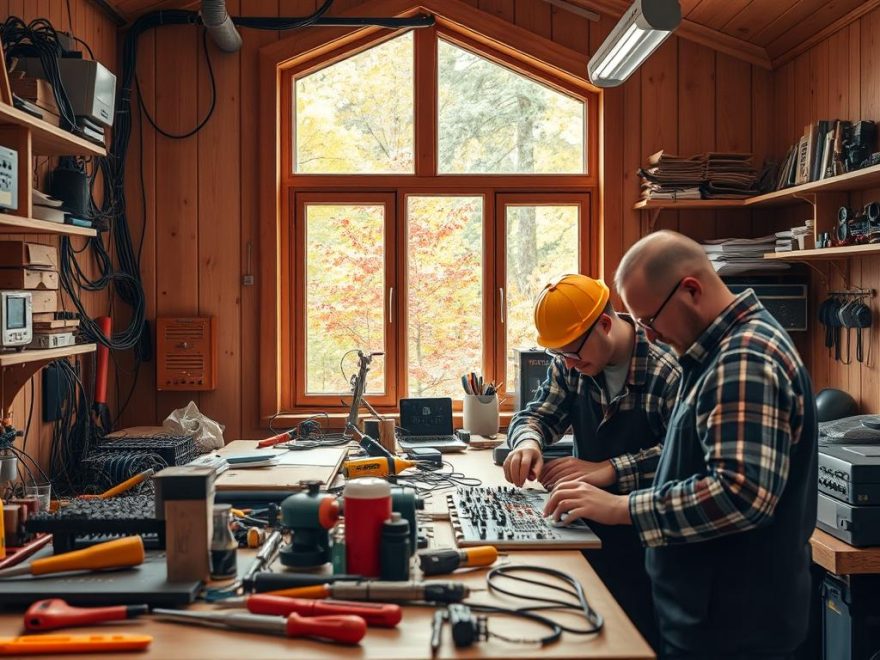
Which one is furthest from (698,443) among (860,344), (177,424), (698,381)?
(177,424)

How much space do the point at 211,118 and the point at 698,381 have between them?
3.07m

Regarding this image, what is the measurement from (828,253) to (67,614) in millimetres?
2931

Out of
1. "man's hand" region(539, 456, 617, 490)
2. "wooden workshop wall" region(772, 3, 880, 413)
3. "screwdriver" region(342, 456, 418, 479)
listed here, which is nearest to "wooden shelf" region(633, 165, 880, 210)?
"wooden workshop wall" region(772, 3, 880, 413)

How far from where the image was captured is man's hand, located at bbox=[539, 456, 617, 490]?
2275mm

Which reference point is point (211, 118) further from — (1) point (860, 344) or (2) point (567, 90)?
(1) point (860, 344)

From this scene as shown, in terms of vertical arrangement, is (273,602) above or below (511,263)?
below

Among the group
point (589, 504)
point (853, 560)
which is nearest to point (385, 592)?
point (589, 504)

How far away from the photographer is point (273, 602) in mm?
1520

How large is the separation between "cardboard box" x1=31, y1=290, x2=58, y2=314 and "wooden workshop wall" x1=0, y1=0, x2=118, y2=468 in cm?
22

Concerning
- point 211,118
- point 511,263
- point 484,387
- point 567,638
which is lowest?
point 567,638

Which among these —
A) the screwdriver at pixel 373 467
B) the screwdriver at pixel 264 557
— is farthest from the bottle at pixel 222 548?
A: the screwdriver at pixel 373 467

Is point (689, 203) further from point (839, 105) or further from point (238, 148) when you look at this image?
point (238, 148)

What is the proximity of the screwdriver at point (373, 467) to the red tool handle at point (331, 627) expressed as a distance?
1204mm

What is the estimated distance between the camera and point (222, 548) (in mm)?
1702
